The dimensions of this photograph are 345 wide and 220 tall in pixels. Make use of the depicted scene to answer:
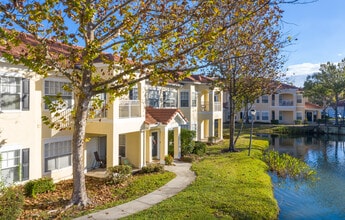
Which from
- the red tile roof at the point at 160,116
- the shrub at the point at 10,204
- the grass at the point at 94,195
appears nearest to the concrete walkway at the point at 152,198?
the grass at the point at 94,195

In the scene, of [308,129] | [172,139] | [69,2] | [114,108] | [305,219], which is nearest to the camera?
[69,2]

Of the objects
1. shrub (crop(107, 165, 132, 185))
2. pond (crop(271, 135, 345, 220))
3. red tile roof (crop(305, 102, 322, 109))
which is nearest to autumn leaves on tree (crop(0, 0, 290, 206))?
shrub (crop(107, 165, 132, 185))

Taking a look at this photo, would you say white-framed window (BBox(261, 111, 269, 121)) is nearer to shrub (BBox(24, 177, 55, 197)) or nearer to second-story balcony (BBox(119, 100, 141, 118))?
second-story balcony (BBox(119, 100, 141, 118))

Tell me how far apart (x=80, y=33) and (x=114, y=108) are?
6523 millimetres

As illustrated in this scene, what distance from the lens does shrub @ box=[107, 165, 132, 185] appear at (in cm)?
1653

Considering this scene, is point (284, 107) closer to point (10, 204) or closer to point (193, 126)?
point (193, 126)

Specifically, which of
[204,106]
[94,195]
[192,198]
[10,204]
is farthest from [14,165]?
[204,106]

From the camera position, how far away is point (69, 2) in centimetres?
1038

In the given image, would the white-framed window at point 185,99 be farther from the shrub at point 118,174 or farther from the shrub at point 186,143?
the shrub at point 118,174

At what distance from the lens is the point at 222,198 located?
46.1 ft

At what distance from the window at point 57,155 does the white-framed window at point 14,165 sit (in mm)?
1491

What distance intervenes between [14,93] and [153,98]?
14.9 m

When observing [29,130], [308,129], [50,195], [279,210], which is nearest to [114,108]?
[29,130]

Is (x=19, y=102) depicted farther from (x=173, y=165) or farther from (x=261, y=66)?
(x=261, y=66)
